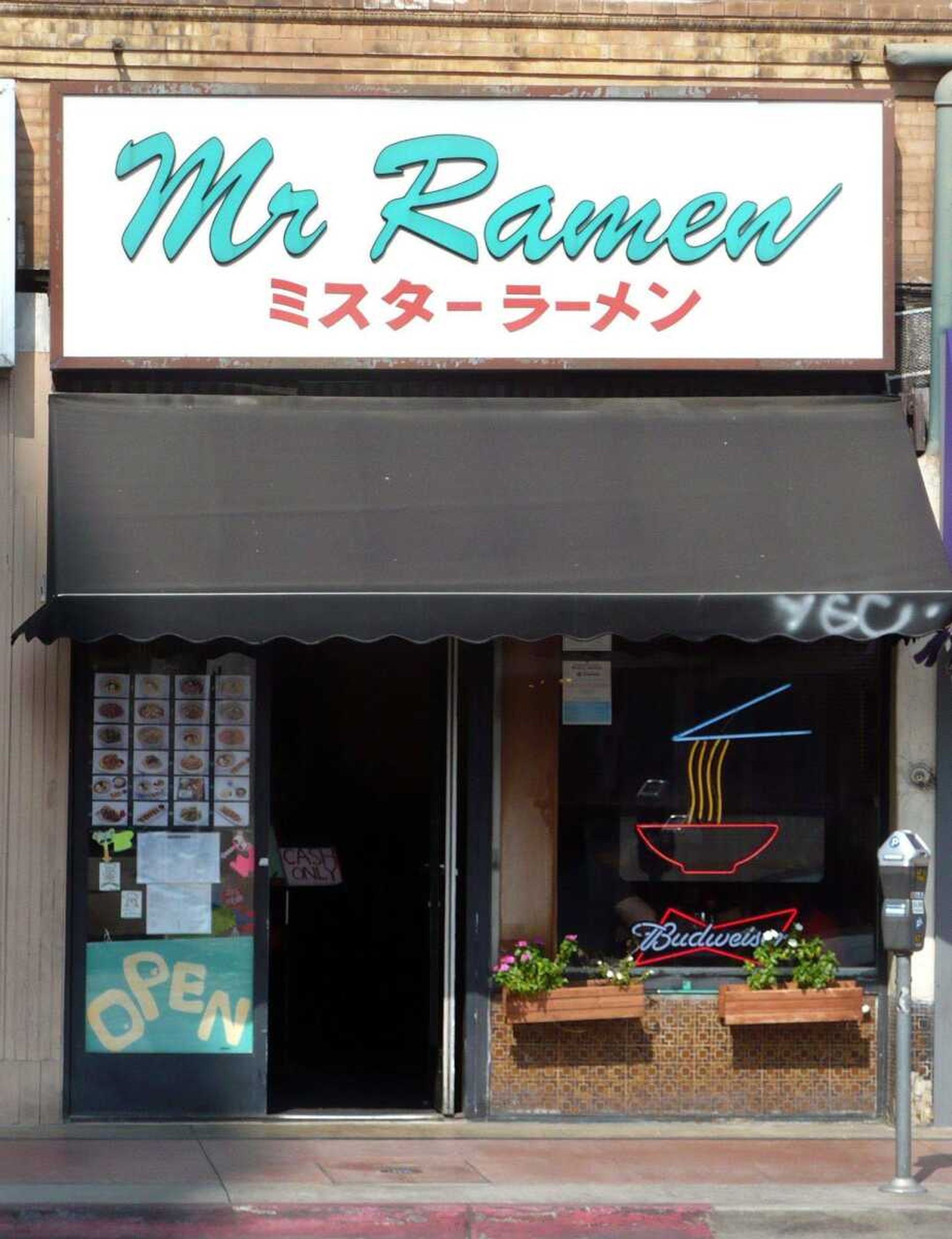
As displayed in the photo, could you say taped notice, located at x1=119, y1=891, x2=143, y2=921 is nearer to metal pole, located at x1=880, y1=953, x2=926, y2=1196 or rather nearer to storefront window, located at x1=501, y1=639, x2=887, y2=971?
storefront window, located at x1=501, y1=639, x2=887, y2=971

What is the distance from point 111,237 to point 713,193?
3.21 m

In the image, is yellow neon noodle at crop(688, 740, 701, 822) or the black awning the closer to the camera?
the black awning

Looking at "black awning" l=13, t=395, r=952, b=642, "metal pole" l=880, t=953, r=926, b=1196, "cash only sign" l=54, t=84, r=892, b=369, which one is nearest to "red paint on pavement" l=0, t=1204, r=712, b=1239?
"metal pole" l=880, t=953, r=926, b=1196

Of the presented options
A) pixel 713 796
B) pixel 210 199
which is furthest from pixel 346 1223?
pixel 210 199

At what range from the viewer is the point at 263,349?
31.8 feet

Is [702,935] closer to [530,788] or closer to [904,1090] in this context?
[530,788]

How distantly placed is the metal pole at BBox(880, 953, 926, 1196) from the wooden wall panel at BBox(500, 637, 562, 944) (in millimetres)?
2169

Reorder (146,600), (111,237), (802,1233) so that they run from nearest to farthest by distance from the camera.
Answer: (802,1233) < (146,600) < (111,237)

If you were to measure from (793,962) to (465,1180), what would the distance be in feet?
7.99

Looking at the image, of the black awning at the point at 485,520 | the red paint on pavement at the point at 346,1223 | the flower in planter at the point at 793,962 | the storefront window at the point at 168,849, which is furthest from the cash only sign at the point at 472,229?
the red paint on pavement at the point at 346,1223

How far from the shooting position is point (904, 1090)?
8266 mm

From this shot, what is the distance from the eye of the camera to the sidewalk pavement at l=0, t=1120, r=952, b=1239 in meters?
7.78

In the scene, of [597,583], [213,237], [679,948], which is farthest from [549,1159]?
[213,237]

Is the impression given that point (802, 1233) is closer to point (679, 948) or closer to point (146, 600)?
point (679, 948)
